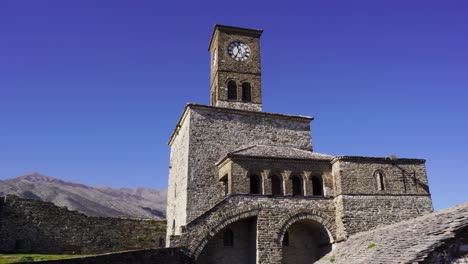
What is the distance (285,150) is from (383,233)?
898 centimetres

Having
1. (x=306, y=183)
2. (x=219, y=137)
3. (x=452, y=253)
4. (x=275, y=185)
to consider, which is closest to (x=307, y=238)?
(x=306, y=183)

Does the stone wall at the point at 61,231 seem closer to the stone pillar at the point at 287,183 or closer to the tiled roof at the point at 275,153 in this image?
the tiled roof at the point at 275,153

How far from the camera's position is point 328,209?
2097 cm

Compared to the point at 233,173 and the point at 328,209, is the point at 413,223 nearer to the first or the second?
the point at 328,209

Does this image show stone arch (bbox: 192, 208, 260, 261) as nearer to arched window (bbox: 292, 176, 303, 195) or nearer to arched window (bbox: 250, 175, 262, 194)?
arched window (bbox: 250, 175, 262, 194)

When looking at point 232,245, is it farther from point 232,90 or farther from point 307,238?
point 232,90

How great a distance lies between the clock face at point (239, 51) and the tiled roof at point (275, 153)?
754 centimetres

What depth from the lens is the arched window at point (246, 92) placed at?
87.9 feet

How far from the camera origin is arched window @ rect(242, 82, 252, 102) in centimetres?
2680

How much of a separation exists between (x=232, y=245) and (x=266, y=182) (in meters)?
4.09

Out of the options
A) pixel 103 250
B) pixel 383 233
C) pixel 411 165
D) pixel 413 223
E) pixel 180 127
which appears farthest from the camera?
pixel 180 127

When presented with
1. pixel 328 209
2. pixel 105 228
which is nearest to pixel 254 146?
pixel 328 209

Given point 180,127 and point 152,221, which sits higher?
point 180,127

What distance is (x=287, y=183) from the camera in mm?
20938
